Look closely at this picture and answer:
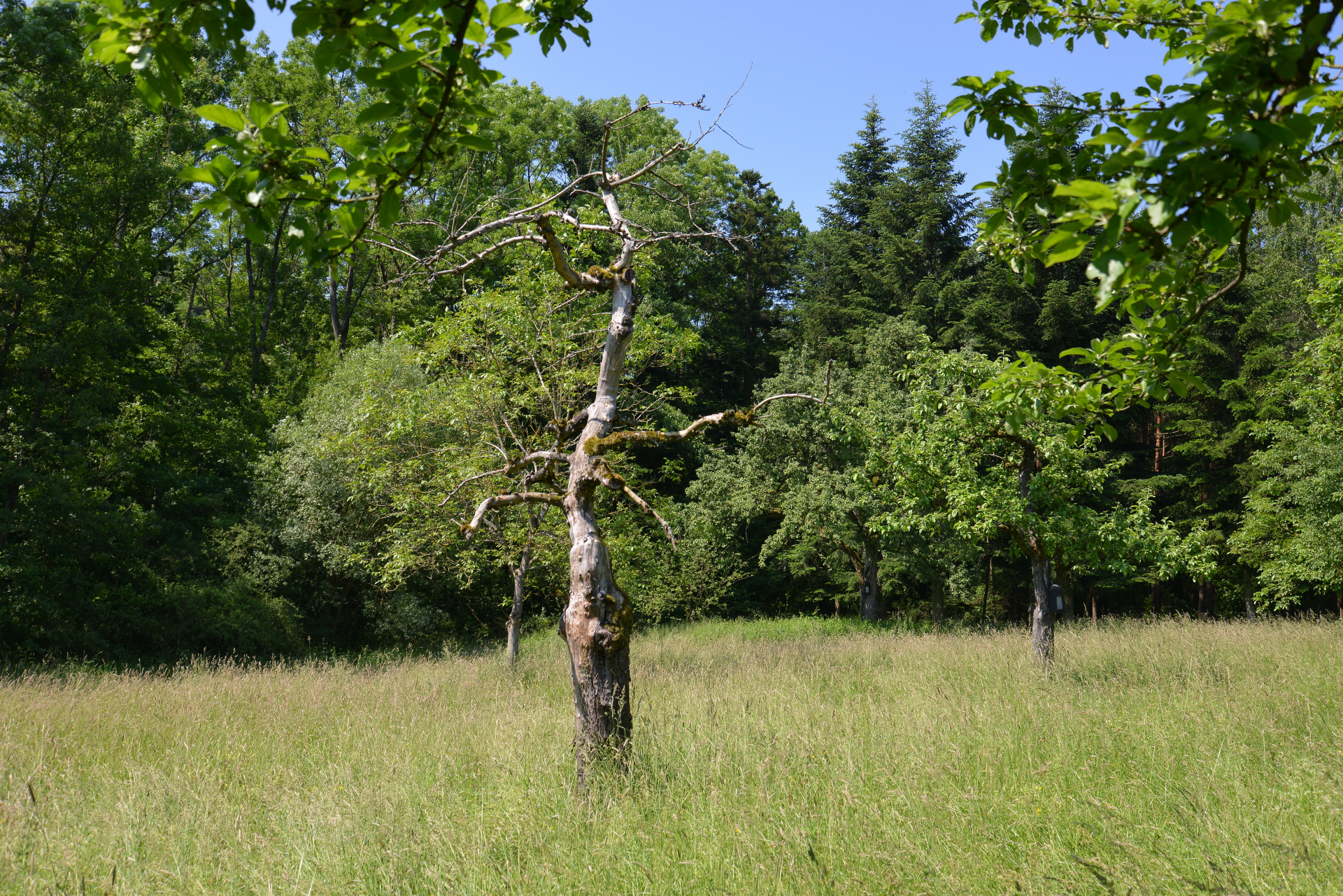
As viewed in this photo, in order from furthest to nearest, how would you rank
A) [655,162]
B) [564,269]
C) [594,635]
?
[564,269], [655,162], [594,635]

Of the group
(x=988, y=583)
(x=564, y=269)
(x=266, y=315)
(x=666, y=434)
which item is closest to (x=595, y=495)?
(x=666, y=434)

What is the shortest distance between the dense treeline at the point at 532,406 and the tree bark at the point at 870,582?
13 centimetres

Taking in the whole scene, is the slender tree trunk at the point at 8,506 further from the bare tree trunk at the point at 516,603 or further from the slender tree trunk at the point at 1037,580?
the slender tree trunk at the point at 1037,580

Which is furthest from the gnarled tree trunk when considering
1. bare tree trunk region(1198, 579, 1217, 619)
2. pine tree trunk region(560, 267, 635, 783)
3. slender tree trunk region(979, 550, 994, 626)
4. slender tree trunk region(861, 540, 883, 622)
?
bare tree trunk region(1198, 579, 1217, 619)

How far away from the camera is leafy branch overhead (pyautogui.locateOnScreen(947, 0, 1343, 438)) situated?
1.78 m

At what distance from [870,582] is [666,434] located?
17497 millimetres

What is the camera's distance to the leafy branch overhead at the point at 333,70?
2.04 m

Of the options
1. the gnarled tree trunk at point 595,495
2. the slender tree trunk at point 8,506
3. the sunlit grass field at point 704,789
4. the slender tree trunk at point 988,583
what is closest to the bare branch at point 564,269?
the gnarled tree trunk at point 595,495

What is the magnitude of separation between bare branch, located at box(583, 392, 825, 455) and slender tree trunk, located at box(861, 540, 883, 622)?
645 inches

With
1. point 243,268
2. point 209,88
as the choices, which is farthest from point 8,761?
point 243,268

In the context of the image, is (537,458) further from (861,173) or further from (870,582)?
(861,173)

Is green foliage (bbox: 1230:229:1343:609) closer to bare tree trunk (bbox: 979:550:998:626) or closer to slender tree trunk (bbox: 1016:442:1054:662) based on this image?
bare tree trunk (bbox: 979:550:998:626)

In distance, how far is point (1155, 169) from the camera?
1.79 metres

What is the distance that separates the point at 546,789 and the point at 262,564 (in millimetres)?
14493
